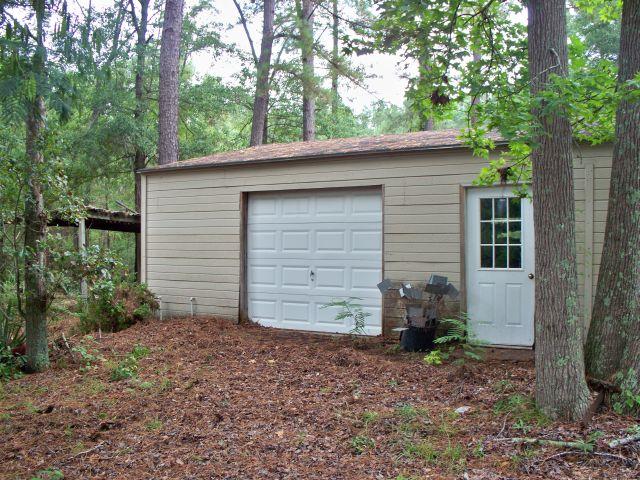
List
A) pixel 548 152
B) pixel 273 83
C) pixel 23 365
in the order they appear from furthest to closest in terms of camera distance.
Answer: pixel 273 83 < pixel 23 365 < pixel 548 152

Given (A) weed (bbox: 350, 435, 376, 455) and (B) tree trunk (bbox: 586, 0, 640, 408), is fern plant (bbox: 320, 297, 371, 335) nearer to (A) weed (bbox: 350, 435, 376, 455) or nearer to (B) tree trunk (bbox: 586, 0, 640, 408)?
(A) weed (bbox: 350, 435, 376, 455)

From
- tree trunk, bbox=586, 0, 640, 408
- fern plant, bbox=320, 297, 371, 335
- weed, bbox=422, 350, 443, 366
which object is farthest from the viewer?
fern plant, bbox=320, 297, 371, 335

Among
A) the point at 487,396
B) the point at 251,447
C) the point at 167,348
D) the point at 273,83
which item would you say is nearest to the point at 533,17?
the point at 487,396

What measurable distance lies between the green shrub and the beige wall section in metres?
0.38

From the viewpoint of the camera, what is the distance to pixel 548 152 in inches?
162

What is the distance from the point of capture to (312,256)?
8.34 meters

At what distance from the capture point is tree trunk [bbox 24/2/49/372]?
5.84 metres

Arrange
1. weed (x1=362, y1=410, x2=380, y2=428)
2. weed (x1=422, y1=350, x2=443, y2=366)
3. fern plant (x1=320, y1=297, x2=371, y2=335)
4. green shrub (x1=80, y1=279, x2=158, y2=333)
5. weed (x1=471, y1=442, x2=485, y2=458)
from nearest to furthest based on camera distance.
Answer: weed (x1=471, y1=442, x2=485, y2=458) < weed (x1=362, y1=410, x2=380, y2=428) < weed (x1=422, y1=350, x2=443, y2=366) < fern plant (x1=320, y1=297, x2=371, y2=335) < green shrub (x1=80, y1=279, x2=158, y2=333)

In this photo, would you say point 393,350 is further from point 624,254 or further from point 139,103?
point 139,103

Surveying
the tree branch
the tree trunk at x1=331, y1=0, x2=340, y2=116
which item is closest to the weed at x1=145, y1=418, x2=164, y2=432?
the tree trunk at x1=331, y1=0, x2=340, y2=116

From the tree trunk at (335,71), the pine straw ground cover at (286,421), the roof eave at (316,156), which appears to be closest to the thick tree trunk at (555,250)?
the pine straw ground cover at (286,421)

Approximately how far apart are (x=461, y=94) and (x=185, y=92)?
13688mm

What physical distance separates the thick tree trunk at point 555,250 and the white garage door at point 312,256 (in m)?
3.74

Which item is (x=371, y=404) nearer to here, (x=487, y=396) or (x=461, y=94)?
(x=487, y=396)
